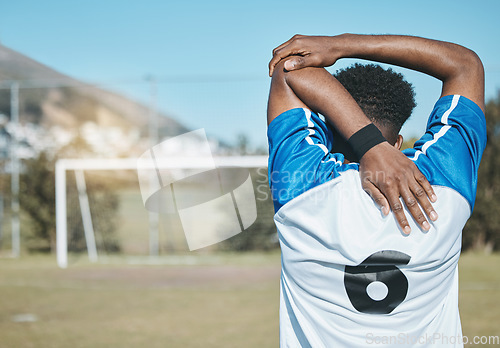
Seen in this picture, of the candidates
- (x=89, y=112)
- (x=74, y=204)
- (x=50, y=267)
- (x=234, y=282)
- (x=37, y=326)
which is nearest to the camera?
(x=37, y=326)

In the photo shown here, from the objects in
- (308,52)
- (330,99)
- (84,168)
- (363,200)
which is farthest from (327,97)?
(84,168)

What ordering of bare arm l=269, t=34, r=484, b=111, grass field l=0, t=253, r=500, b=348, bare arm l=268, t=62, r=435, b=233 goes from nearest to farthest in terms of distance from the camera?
bare arm l=268, t=62, r=435, b=233 → bare arm l=269, t=34, r=484, b=111 → grass field l=0, t=253, r=500, b=348

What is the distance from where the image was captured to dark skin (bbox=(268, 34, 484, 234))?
110 cm

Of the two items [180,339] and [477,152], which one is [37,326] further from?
[477,152]

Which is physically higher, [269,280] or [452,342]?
[452,342]

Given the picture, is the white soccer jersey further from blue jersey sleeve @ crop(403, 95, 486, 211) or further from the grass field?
the grass field

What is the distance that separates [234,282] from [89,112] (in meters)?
15.6

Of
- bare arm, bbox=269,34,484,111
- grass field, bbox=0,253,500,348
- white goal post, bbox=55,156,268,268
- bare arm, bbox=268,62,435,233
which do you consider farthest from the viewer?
white goal post, bbox=55,156,268,268

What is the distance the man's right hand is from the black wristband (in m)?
0.19

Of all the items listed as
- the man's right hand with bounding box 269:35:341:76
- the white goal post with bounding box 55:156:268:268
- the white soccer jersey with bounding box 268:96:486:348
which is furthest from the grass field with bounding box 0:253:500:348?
the man's right hand with bounding box 269:35:341:76

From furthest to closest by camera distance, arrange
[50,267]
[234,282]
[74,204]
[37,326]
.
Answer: [74,204]
[50,267]
[234,282]
[37,326]

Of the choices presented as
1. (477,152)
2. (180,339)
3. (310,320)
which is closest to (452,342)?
(310,320)

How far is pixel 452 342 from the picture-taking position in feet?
4.03

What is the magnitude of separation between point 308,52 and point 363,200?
377mm
